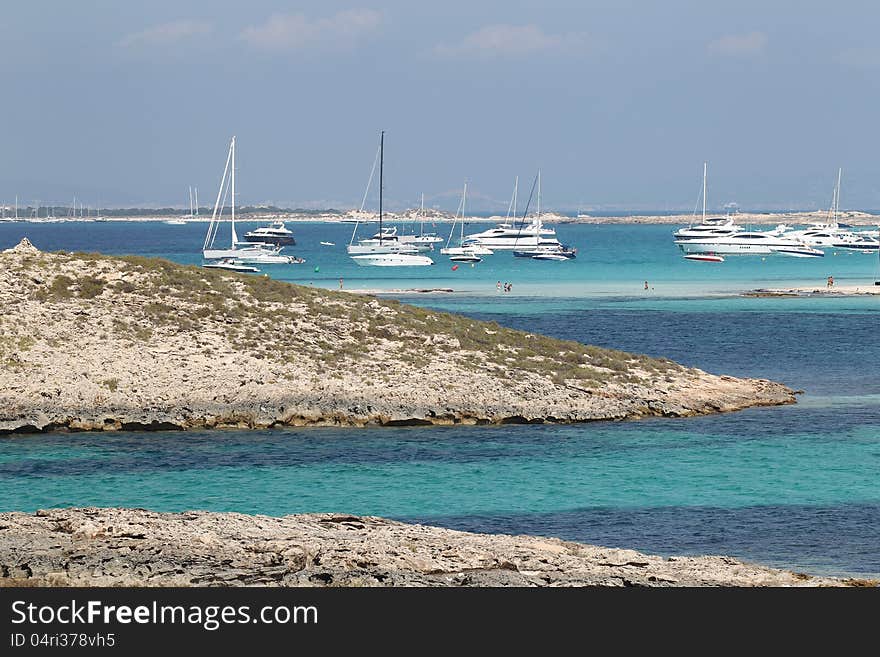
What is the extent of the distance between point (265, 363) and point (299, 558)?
21.5m

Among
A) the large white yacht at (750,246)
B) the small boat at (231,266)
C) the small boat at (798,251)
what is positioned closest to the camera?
the small boat at (231,266)

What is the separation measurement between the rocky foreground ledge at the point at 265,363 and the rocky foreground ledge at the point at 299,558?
15.7 metres

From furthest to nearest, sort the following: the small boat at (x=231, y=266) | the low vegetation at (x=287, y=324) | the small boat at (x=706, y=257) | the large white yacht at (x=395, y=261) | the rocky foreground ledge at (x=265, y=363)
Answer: the small boat at (x=706, y=257)
the large white yacht at (x=395, y=261)
the small boat at (x=231, y=266)
the low vegetation at (x=287, y=324)
the rocky foreground ledge at (x=265, y=363)

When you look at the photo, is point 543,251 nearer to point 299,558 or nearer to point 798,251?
point 798,251

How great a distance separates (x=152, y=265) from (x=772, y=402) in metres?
20.7

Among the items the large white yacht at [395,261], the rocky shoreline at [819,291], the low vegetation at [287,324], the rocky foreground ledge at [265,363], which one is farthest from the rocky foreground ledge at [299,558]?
the large white yacht at [395,261]

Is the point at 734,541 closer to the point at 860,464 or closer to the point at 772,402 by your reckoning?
the point at 860,464

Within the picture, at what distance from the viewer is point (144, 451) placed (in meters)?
34.9

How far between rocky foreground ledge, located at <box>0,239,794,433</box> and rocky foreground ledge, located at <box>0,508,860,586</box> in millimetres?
15692

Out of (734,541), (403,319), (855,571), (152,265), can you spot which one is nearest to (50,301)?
(152,265)

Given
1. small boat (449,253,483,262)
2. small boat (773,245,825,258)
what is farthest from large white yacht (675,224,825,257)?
small boat (449,253,483,262)

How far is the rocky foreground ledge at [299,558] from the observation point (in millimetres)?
18484

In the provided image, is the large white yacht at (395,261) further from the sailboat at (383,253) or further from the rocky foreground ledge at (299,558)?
the rocky foreground ledge at (299,558)

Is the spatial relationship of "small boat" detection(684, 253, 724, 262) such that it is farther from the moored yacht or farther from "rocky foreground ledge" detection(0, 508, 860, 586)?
"rocky foreground ledge" detection(0, 508, 860, 586)
